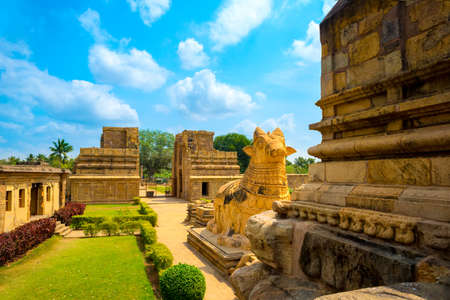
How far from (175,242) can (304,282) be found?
27.6ft

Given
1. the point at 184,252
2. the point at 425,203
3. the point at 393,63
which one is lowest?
the point at 184,252

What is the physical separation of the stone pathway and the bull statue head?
312 cm

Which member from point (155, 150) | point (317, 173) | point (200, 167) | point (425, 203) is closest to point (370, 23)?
point (317, 173)

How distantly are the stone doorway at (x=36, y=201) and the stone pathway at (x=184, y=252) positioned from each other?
5367mm

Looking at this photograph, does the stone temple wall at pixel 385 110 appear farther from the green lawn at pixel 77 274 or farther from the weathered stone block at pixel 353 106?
the green lawn at pixel 77 274

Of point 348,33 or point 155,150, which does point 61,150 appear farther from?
point 348,33

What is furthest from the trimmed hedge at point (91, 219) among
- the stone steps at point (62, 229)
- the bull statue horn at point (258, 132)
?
the bull statue horn at point (258, 132)

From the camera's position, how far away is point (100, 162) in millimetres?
20688

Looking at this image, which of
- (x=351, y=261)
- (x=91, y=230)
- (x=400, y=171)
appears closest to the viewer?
(x=351, y=261)

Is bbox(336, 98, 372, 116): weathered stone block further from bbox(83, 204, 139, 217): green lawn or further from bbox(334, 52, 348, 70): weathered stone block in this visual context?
bbox(83, 204, 139, 217): green lawn

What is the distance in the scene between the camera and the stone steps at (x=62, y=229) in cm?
1065

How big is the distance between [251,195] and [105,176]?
647 inches

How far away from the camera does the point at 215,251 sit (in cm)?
699

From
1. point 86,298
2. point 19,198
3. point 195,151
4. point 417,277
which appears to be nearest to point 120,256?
point 86,298
